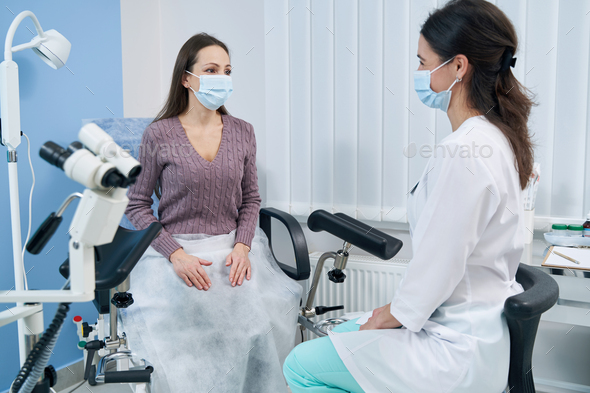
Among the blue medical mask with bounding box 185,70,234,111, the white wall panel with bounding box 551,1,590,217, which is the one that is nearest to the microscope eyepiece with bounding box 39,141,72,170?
the blue medical mask with bounding box 185,70,234,111

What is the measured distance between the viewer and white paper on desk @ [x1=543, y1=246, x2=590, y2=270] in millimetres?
1210

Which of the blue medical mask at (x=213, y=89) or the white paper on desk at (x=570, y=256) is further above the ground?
the blue medical mask at (x=213, y=89)

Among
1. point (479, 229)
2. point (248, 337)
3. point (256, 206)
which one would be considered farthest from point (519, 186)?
point (256, 206)

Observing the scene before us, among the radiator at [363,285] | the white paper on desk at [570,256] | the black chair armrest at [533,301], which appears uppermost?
the black chair armrest at [533,301]

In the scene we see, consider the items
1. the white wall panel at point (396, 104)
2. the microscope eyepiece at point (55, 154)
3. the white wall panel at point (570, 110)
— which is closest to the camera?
the microscope eyepiece at point (55, 154)

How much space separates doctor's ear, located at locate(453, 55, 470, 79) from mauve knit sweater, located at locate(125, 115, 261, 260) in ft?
2.85

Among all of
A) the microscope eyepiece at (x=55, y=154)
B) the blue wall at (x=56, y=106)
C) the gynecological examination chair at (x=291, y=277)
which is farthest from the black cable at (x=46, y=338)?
the blue wall at (x=56, y=106)

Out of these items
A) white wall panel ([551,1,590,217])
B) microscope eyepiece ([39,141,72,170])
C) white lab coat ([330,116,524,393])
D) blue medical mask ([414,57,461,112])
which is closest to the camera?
microscope eyepiece ([39,141,72,170])

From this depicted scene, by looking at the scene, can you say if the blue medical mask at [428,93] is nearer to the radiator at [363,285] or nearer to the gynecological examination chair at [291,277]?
the gynecological examination chair at [291,277]

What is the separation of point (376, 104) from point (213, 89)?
68 centimetres

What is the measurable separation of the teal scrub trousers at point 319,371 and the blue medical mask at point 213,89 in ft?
3.14

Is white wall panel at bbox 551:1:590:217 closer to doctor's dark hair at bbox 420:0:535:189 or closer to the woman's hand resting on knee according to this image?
doctor's dark hair at bbox 420:0:535:189

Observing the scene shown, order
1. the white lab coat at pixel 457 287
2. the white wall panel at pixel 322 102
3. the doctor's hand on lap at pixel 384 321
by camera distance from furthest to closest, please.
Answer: the white wall panel at pixel 322 102 → the doctor's hand on lap at pixel 384 321 → the white lab coat at pixel 457 287

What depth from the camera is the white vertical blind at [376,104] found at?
5.21 feet
